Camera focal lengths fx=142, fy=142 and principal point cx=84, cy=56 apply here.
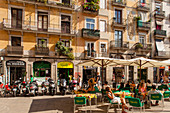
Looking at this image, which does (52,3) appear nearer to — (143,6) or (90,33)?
(90,33)

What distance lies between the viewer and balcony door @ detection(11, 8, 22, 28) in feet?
55.6

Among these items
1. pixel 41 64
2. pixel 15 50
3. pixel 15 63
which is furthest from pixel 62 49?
pixel 15 63

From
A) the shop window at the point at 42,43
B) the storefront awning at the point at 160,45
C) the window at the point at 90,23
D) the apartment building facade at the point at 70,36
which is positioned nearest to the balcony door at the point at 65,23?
the apartment building facade at the point at 70,36

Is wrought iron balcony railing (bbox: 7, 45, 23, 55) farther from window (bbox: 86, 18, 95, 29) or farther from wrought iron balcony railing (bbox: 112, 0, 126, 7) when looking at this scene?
wrought iron balcony railing (bbox: 112, 0, 126, 7)

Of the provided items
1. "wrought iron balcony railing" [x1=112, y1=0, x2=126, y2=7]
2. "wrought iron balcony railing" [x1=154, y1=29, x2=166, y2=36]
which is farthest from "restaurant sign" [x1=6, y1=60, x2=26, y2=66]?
"wrought iron balcony railing" [x1=154, y1=29, x2=166, y2=36]

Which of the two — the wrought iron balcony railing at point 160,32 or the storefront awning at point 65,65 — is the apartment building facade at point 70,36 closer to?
the storefront awning at point 65,65

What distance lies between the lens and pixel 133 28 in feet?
77.5

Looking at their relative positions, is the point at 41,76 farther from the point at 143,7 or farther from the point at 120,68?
the point at 143,7

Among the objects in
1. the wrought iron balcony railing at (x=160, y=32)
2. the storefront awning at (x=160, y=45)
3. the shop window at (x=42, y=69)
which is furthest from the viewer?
the storefront awning at (x=160, y=45)

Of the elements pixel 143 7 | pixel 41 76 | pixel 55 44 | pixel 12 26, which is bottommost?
pixel 41 76

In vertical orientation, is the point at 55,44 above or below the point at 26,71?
above

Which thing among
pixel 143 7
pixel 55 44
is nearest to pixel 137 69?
pixel 143 7

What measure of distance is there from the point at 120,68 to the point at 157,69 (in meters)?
7.89

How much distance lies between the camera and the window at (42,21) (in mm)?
18183
